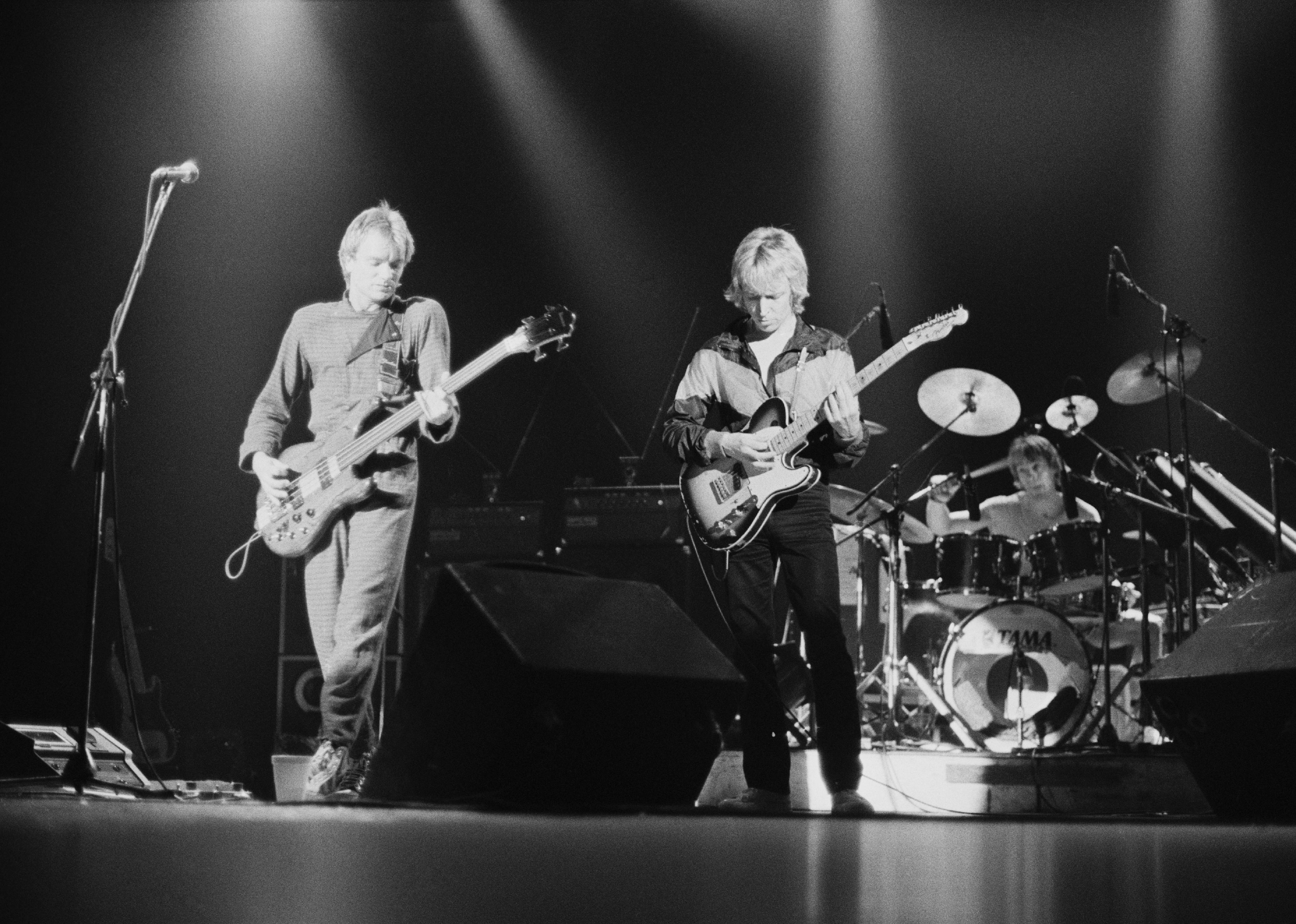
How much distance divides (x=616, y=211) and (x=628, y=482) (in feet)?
5.42

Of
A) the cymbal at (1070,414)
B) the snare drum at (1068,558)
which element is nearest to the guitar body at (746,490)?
the snare drum at (1068,558)

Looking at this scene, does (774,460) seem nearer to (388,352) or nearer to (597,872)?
(388,352)

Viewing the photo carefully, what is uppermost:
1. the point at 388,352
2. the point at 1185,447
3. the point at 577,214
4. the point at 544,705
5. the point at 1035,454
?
→ the point at 577,214

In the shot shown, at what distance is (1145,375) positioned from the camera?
5891 millimetres

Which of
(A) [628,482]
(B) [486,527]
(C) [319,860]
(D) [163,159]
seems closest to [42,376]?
(D) [163,159]

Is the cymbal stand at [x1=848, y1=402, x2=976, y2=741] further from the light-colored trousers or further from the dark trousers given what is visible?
the light-colored trousers

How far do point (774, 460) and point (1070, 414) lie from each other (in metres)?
3.20

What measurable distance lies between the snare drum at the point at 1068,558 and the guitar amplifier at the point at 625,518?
1.58 meters

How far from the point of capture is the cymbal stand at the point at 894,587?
5.55m

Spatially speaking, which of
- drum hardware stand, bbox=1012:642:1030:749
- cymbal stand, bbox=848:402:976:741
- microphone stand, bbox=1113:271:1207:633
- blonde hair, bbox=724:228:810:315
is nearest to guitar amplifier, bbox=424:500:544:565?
cymbal stand, bbox=848:402:976:741

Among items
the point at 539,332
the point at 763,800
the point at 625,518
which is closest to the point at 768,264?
the point at 539,332

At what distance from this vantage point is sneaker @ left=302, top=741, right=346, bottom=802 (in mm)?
3879

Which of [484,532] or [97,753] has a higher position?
[484,532]

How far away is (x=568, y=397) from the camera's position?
7762 mm
